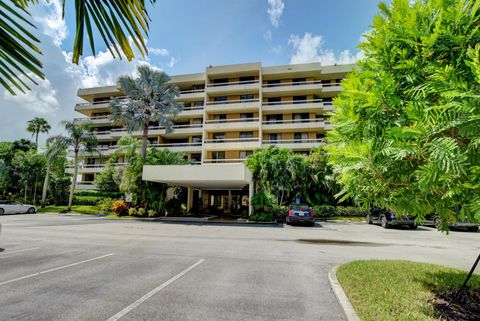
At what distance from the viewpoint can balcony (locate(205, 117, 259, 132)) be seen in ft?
114

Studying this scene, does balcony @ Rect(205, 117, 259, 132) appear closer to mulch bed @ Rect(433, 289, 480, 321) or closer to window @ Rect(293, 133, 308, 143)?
window @ Rect(293, 133, 308, 143)

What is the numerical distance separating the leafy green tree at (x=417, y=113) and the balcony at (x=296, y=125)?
30295 millimetres

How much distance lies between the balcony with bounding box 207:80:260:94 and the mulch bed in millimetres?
33393

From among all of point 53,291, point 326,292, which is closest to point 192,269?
point 53,291

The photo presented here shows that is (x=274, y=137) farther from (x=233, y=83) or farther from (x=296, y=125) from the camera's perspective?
(x=233, y=83)

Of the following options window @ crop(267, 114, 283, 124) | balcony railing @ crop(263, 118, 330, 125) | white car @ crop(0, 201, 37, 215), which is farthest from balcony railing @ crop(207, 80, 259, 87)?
white car @ crop(0, 201, 37, 215)

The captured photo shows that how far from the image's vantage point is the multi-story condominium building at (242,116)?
112ft

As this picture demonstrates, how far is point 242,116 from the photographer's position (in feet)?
121

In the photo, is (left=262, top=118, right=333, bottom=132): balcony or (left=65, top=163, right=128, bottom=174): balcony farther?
(left=65, top=163, right=128, bottom=174): balcony

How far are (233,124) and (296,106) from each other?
29.6 ft

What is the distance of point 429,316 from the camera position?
155 inches

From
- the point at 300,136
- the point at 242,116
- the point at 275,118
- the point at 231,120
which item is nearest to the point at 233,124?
the point at 231,120

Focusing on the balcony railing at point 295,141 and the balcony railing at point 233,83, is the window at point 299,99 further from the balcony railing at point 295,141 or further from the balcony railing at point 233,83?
the balcony railing at point 233,83

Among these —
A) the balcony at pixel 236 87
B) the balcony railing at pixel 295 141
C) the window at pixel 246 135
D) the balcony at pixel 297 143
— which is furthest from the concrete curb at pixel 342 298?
the balcony at pixel 236 87
